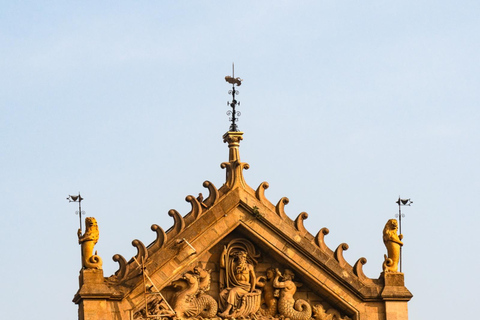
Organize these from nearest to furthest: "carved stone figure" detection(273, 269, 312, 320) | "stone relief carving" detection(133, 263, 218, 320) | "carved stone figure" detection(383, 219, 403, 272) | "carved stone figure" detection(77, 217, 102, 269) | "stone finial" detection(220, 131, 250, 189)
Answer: "stone relief carving" detection(133, 263, 218, 320), "carved stone figure" detection(77, 217, 102, 269), "carved stone figure" detection(273, 269, 312, 320), "stone finial" detection(220, 131, 250, 189), "carved stone figure" detection(383, 219, 403, 272)

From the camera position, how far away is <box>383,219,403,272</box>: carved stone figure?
2227 inches

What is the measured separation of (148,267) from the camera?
55.4m

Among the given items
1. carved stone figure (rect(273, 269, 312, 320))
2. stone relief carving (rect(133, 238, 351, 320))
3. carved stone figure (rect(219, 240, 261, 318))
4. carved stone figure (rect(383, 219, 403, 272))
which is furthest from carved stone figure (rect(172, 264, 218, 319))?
carved stone figure (rect(383, 219, 403, 272))

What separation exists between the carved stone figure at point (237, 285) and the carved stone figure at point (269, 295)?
21 centimetres

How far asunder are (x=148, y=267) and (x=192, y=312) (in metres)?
1.55

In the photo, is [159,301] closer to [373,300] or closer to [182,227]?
[182,227]

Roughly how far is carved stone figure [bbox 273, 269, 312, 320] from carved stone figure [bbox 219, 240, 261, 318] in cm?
57

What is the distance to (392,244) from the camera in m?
56.7

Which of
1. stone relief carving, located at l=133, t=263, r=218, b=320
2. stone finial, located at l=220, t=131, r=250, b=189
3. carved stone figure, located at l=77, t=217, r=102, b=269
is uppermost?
stone finial, located at l=220, t=131, r=250, b=189

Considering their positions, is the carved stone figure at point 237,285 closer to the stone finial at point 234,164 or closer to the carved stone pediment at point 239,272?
the carved stone pediment at point 239,272

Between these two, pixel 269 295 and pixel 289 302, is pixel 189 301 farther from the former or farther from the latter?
pixel 289 302

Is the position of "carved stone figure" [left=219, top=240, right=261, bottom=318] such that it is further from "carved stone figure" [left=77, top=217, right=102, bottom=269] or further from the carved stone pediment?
"carved stone figure" [left=77, top=217, right=102, bottom=269]

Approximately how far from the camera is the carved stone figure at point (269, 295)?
2195 inches

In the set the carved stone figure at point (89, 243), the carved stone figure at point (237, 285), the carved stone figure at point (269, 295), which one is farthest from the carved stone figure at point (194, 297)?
the carved stone figure at point (89, 243)
